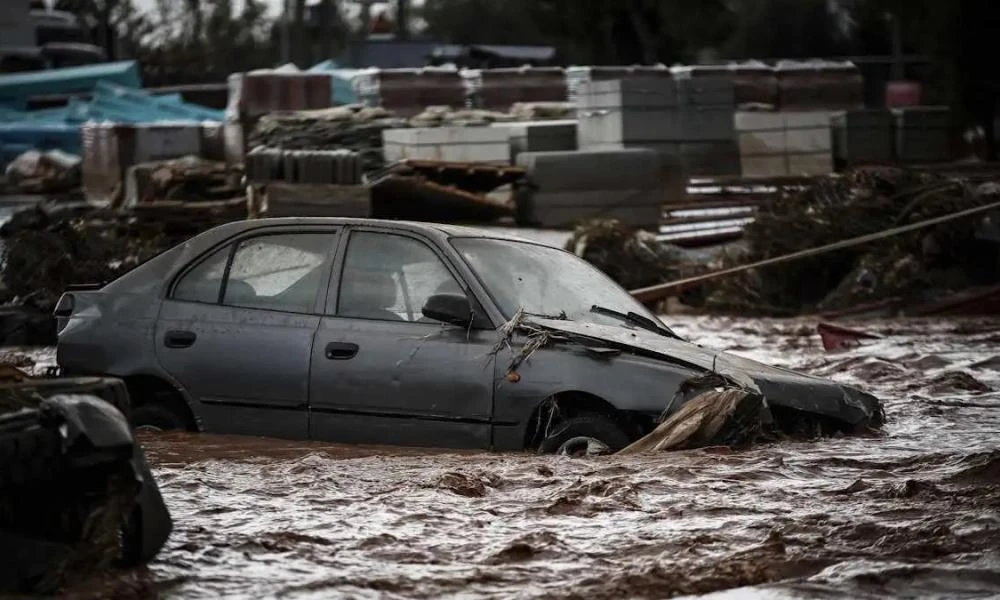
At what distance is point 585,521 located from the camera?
657 centimetres

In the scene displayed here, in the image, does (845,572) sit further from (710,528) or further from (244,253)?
(244,253)

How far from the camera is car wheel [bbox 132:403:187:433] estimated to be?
8.49 metres

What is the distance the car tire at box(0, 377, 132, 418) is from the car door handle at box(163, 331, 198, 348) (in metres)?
2.70

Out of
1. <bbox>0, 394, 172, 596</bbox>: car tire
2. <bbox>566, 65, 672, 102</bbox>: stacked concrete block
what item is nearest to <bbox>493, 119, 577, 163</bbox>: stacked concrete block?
<bbox>566, 65, 672, 102</bbox>: stacked concrete block

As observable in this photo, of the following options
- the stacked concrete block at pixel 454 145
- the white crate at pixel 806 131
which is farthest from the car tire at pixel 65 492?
the white crate at pixel 806 131

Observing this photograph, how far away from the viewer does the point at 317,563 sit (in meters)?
5.86

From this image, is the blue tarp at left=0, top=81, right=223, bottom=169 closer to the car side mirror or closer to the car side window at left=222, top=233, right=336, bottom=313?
the car side window at left=222, top=233, right=336, bottom=313

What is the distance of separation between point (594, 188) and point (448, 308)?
12975 mm

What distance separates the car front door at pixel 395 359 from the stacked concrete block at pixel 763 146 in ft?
60.3

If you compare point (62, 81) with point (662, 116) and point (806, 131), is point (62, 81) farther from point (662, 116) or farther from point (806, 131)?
point (662, 116)

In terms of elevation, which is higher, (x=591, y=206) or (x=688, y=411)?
(x=688, y=411)

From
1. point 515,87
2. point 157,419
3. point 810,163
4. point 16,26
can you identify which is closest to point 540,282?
point 157,419

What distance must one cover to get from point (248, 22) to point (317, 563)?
87267mm

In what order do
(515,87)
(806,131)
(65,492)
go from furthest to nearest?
(515,87) < (806,131) < (65,492)
